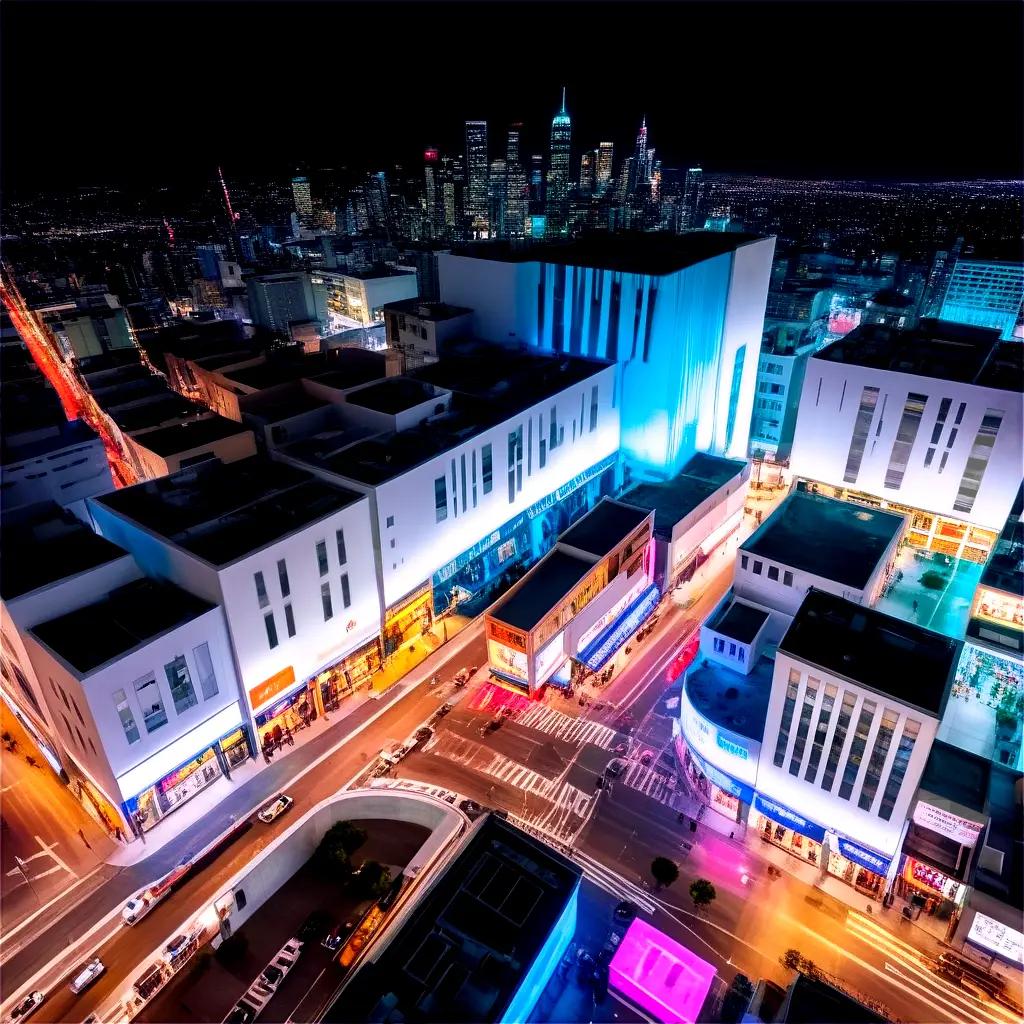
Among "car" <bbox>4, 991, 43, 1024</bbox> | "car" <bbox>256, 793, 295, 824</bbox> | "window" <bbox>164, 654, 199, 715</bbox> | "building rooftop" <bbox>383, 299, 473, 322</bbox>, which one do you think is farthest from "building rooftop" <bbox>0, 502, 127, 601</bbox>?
"building rooftop" <bbox>383, 299, 473, 322</bbox>

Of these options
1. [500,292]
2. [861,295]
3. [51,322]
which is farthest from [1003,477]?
[51,322]

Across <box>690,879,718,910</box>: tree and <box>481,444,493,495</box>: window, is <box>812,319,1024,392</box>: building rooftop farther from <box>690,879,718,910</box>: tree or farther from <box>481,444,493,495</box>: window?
<box>690,879,718,910</box>: tree

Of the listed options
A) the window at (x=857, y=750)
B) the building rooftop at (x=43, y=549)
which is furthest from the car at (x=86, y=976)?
the window at (x=857, y=750)

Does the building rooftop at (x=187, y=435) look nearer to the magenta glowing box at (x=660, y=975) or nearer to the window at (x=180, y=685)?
the window at (x=180, y=685)

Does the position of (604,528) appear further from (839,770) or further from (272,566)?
(272,566)

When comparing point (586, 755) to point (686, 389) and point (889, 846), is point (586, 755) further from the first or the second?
point (686, 389)

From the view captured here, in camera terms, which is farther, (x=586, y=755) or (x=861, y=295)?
(x=861, y=295)

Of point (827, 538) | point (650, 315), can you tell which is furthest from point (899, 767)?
point (650, 315)
